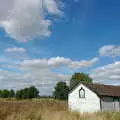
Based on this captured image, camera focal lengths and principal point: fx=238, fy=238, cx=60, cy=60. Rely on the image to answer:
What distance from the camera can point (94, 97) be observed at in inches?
1612

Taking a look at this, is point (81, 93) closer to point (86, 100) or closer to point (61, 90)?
point (86, 100)

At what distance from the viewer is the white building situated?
40312 mm

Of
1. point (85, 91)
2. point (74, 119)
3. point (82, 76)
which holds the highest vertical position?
point (82, 76)

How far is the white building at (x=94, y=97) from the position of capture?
40312 millimetres

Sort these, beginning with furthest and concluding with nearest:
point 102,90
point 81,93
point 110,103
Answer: point 81,93 → point 102,90 → point 110,103

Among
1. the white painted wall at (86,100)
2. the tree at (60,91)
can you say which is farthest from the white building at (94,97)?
the tree at (60,91)

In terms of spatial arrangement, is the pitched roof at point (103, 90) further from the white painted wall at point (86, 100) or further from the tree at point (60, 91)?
the tree at point (60, 91)

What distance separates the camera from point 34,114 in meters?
11.3

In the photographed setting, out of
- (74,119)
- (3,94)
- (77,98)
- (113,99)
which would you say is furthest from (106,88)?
(3,94)

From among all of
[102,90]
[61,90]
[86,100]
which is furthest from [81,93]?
[61,90]

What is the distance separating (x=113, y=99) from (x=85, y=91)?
16.8 feet

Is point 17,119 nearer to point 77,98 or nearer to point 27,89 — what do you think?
point 77,98

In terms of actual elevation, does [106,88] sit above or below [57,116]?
above

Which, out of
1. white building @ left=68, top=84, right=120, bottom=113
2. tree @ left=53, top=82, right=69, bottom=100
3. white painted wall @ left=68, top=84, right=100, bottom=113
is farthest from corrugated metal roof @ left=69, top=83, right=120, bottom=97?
tree @ left=53, top=82, right=69, bottom=100
